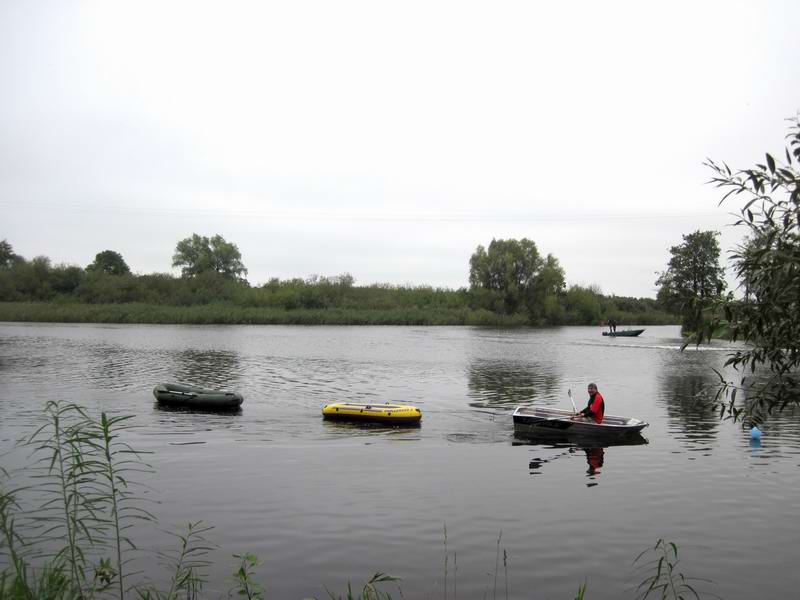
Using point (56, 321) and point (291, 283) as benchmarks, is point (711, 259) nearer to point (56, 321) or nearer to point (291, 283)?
point (291, 283)

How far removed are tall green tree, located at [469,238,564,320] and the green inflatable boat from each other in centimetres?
8576

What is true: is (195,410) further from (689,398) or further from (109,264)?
(109,264)

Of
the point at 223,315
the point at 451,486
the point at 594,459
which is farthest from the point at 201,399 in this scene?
the point at 223,315

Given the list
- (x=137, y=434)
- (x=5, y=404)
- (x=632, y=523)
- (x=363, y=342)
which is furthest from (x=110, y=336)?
(x=632, y=523)

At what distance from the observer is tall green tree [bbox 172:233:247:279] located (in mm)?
132375

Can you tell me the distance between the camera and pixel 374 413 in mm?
24750

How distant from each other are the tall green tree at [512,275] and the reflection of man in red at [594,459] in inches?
3491

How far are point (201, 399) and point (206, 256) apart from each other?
111369 millimetres

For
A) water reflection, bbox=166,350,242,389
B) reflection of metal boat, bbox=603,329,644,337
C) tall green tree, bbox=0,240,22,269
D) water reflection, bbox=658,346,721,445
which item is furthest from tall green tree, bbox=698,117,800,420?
tall green tree, bbox=0,240,22,269

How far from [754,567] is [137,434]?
18.4m

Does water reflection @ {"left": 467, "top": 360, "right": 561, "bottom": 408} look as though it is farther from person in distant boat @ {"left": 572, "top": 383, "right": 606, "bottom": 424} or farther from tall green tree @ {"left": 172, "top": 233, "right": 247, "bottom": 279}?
tall green tree @ {"left": 172, "top": 233, "right": 247, "bottom": 279}

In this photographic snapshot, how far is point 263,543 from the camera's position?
40.0 ft

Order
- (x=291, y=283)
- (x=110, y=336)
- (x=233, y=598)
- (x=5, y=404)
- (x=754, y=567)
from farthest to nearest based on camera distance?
(x=291, y=283) → (x=110, y=336) → (x=5, y=404) → (x=754, y=567) → (x=233, y=598)

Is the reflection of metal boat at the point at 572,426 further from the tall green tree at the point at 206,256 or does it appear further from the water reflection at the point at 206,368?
the tall green tree at the point at 206,256
